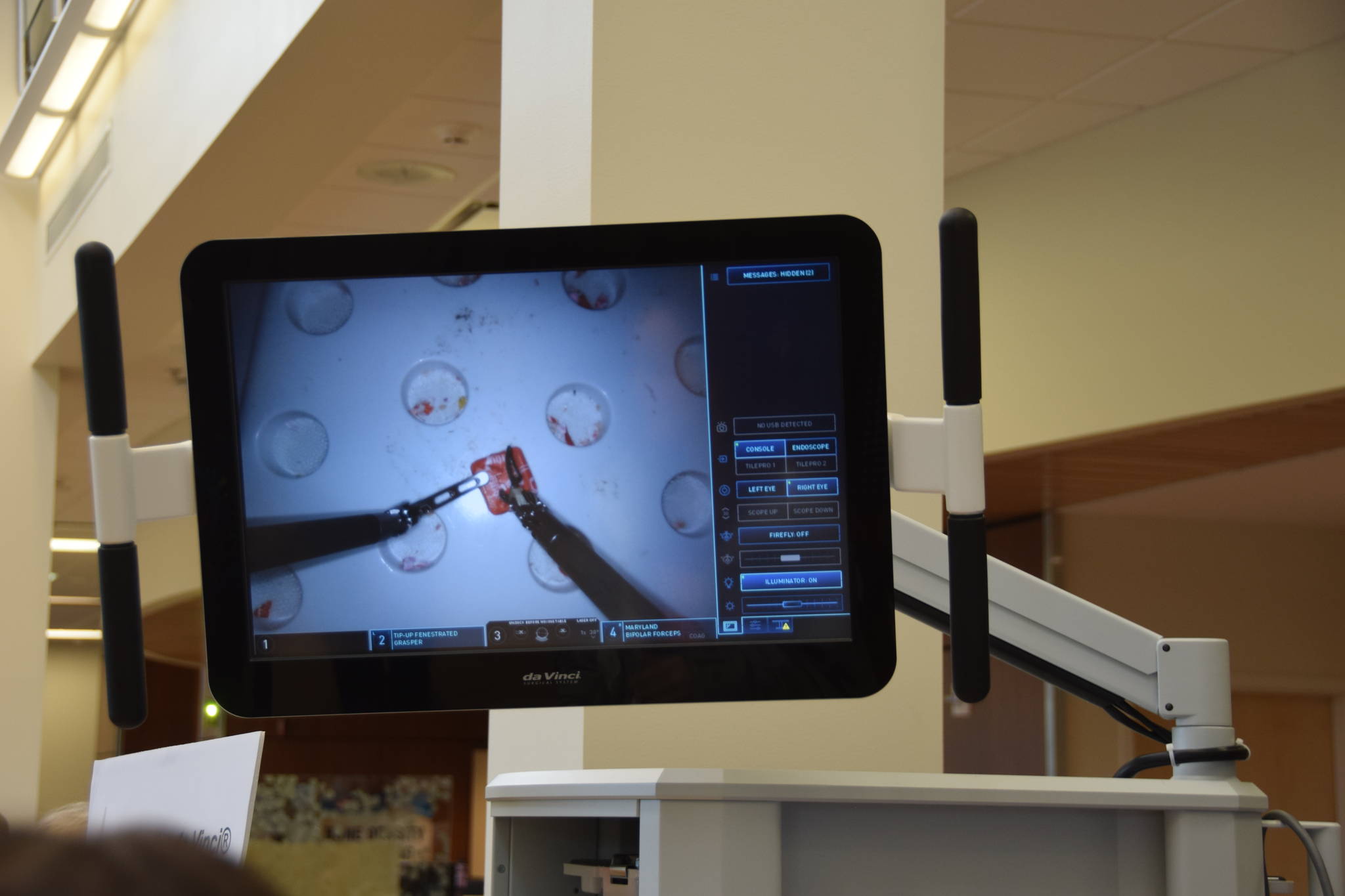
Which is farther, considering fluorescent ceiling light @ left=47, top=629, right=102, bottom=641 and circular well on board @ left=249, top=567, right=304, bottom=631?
fluorescent ceiling light @ left=47, top=629, right=102, bottom=641

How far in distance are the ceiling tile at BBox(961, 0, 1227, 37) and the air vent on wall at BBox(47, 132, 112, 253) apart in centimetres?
325

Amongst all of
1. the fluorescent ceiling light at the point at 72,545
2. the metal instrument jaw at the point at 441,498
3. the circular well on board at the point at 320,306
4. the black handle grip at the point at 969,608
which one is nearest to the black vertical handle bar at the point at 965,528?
the black handle grip at the point at 969,608

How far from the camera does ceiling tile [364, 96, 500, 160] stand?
165 inches

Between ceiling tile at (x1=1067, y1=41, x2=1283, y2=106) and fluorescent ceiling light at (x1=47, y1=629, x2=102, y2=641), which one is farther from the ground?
ceiling tile at (x1=1067, y1=41, x2=1283, y2=106)

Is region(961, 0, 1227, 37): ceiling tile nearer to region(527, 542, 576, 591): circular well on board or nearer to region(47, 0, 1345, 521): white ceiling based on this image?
region(47, 0, 1345, 521): white ceiling

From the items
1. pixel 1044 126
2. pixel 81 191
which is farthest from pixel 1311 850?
pixel 81 191

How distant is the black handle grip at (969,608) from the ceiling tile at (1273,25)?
3.22 metres

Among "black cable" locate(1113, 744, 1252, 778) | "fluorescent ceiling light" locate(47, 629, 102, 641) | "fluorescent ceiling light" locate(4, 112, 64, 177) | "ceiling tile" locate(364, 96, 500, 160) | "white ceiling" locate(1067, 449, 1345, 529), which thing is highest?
"fluorescent ceiling light" locate(4, 112, 64, 177)

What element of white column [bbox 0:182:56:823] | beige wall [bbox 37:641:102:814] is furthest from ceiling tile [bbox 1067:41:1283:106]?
beige wall [bbox 37:641:102:814]

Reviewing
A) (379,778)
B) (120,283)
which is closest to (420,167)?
(120,283)

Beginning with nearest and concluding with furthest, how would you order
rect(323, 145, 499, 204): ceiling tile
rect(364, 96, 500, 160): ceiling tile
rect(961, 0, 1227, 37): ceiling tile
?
rect(961, 0, 1227, 37): ceiling tile → rect(364, 96, 500, 160): ceiling tile → rect(323, 145, 499, 204): ceiling tile

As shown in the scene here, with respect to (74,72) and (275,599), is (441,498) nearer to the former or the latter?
(275,599)

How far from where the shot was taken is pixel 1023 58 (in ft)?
13.3

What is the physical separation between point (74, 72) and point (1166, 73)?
4028mm
